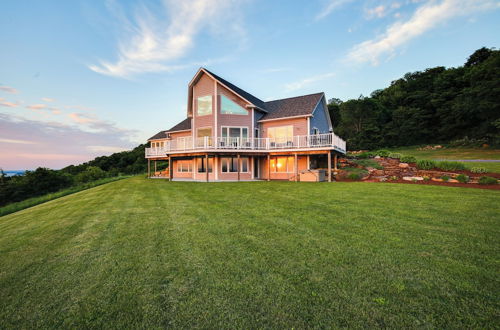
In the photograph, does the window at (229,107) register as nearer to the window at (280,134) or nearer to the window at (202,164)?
the window at (280,134)

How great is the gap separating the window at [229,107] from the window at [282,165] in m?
4.95

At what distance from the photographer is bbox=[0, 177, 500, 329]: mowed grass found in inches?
85.0

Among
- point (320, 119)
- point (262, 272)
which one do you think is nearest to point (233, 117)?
point (320, 119)

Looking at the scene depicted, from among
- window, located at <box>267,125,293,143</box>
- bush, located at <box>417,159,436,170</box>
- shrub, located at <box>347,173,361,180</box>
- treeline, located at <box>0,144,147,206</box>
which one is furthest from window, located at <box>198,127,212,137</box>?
treeline, located at <box>0,144,147,206</box>

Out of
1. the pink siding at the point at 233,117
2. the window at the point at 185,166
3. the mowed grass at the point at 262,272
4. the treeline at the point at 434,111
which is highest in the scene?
the treeline at the point at 434,111

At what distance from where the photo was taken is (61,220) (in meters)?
6.64

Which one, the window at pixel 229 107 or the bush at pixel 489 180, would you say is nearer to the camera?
the bush at pixel 489 180

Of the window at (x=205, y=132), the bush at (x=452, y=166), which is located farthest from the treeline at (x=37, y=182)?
the bush at (x=452, y=166)

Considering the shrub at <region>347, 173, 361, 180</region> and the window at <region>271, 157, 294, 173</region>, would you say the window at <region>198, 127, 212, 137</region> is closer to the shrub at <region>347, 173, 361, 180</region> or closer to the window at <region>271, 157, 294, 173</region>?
the window at <region>271, 157, 294, 173</region>

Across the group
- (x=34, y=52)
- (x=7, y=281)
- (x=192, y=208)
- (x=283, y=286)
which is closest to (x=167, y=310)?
(x=283, y=286)

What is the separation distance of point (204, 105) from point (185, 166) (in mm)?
6743

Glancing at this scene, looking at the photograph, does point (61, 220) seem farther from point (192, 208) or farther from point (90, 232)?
point (192, 208)

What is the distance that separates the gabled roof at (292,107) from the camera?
17081 millimetres

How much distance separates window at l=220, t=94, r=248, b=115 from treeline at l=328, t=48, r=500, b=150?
31.0 m
